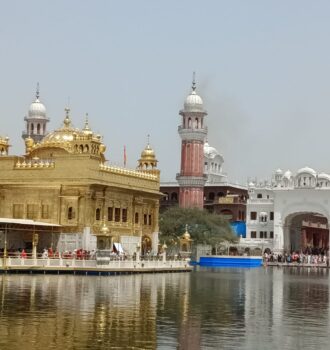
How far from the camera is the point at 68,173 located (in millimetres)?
44156

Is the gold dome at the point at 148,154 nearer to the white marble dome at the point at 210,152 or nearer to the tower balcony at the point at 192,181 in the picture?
the tower balcony at the point at 192,181

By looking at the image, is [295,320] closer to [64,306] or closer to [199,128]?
[64,306]

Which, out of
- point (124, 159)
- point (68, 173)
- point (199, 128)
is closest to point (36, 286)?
point (68, 173)

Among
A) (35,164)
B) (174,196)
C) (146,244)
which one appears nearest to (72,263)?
(35,164)

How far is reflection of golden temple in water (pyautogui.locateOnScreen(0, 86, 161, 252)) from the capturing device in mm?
43656

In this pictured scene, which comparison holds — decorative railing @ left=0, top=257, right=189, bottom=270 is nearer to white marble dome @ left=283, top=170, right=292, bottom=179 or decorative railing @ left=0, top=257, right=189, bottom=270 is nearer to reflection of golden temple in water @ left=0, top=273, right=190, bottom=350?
reflection of golden temple in water @ left=0, top=273, right=190, bottom=350

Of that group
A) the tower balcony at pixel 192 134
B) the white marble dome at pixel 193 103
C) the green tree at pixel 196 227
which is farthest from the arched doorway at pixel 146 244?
the white marble dome at pixel 193 103

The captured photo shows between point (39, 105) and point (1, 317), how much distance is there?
69.1 m

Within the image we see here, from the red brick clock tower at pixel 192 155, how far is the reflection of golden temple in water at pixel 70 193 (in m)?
31.9

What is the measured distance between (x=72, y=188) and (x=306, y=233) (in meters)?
45.4

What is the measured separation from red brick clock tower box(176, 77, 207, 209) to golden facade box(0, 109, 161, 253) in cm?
3183

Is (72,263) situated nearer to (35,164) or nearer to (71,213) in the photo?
(71,213)

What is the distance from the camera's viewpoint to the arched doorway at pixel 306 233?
248ft

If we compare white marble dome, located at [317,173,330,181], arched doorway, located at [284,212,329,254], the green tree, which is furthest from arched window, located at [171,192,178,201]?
the green tree
